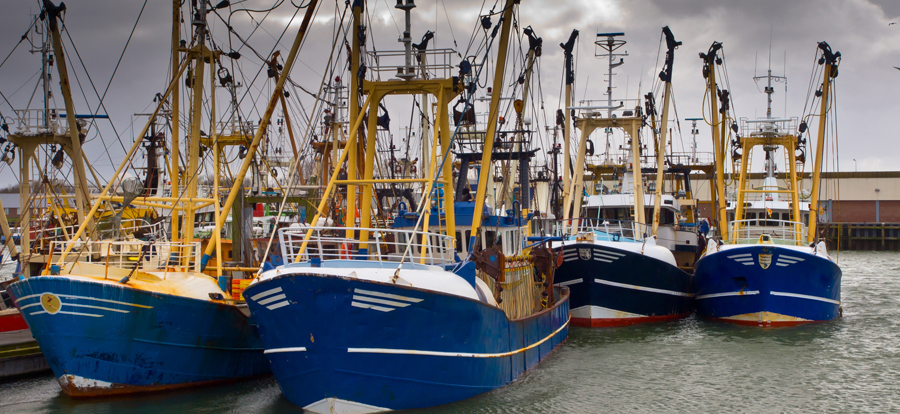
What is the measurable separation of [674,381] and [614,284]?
267 inches

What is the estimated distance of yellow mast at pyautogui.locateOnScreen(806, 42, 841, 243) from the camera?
2381 centimetres

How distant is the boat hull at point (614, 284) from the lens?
21.2 m

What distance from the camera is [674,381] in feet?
49.0

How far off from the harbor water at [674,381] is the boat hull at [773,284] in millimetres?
525

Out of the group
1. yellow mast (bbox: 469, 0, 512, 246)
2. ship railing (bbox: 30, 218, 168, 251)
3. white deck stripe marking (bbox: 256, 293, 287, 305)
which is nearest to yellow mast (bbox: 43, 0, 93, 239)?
ship railing (bbox: 30, 218, 168, 251)

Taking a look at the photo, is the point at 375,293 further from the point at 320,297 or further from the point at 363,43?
the point at 363,43

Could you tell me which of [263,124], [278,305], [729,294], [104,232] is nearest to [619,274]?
[729,294]

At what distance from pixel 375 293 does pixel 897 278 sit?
37388 millimetres

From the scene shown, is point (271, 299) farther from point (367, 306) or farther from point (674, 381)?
point (674, 381)

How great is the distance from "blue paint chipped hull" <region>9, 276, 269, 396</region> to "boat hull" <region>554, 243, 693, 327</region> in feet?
37.4

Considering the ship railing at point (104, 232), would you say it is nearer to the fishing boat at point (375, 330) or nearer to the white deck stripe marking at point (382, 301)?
the fishing boat at point (375, 330)

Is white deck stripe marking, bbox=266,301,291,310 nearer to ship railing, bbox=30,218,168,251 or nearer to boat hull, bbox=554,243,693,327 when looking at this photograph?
ship railing, bbox=30,218,168,251

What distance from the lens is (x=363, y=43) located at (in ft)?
54.5

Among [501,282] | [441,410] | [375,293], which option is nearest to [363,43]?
[501,282]
